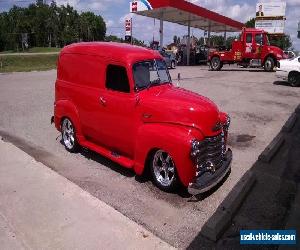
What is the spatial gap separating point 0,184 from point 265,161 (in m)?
5.10

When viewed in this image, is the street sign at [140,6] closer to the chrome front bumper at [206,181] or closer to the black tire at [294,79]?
the black tire at [294,79]

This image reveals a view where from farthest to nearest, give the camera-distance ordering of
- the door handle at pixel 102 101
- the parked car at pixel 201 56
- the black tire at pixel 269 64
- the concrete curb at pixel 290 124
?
the parked car at pixel 201 56 → the black tire at pixel 269 64 → the concrete curb at pixel 290 124 → the door handle at pixel 102 101

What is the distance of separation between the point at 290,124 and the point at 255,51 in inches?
684

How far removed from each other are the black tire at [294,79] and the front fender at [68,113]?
14767 mm

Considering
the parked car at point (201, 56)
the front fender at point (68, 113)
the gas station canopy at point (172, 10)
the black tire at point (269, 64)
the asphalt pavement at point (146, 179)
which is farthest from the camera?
the parked car at point (201, 56)

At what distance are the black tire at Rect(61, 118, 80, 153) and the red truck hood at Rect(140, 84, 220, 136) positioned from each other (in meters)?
2.27

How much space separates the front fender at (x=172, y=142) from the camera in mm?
5129

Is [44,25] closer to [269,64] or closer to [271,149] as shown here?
[269,64]

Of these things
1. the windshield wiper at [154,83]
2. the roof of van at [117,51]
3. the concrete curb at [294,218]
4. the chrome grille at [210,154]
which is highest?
the roof of van at [117,51]

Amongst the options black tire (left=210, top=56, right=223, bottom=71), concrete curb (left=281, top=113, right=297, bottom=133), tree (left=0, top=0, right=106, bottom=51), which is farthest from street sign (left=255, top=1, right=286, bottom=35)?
tree (left=0, top=0, right=106, bottom=51)

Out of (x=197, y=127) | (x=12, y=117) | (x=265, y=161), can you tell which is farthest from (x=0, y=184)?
(x=12, y=117)

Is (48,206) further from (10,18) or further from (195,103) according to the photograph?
(10,18)

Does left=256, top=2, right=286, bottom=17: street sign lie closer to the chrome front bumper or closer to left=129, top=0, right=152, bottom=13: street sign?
left=129, top=0, right=152, bottom=13: street sign

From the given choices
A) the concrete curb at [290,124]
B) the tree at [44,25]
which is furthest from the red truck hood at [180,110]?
the tree at [44,25]
